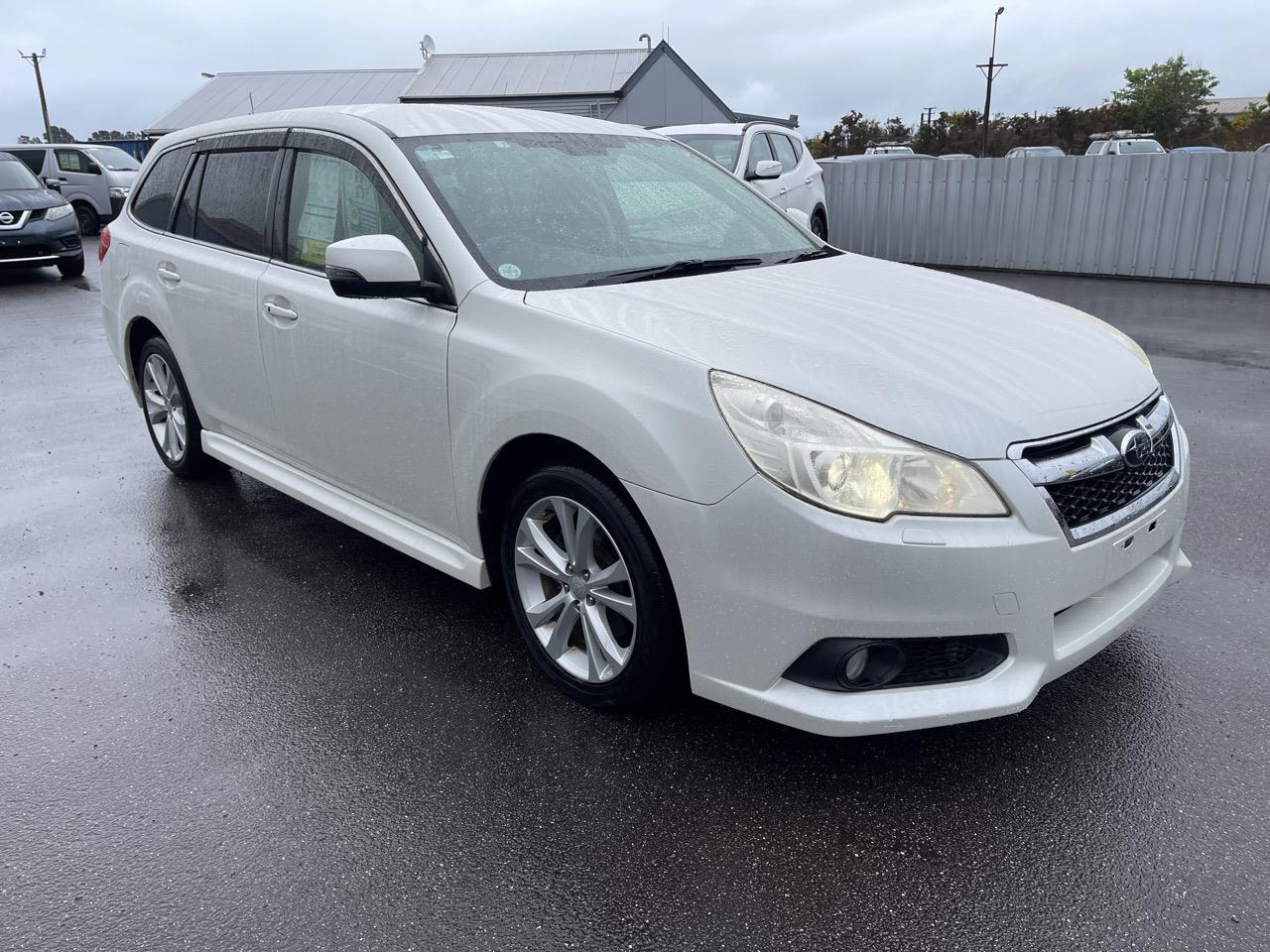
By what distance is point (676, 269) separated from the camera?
328cm

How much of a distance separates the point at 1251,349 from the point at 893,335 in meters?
6.96

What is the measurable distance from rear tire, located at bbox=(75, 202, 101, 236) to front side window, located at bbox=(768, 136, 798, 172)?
16211 millimetres

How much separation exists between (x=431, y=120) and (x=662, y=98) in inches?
1220

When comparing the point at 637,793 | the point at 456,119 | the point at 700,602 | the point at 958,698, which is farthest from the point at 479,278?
the point at 958,698

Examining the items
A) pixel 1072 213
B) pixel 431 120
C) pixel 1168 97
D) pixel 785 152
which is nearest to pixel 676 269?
pixel 431 120

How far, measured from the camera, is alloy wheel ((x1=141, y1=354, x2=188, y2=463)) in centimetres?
485

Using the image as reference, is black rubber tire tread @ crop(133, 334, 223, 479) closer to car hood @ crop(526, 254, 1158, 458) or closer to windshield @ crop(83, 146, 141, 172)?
car hood @ crop(526, 254, 1158, 458)

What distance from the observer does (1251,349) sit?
8.15 m

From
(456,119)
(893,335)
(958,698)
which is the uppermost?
(456,119)

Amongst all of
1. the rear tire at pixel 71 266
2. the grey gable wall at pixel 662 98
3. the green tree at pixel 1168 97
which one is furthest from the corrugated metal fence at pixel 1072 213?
the green tree at pixel 1168 97

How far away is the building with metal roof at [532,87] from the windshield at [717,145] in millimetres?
20436

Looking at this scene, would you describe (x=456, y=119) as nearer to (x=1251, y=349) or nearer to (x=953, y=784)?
(x=953, y=784)

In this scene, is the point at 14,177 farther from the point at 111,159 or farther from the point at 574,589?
the point at 574,589

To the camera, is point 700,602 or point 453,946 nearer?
point 453,946
